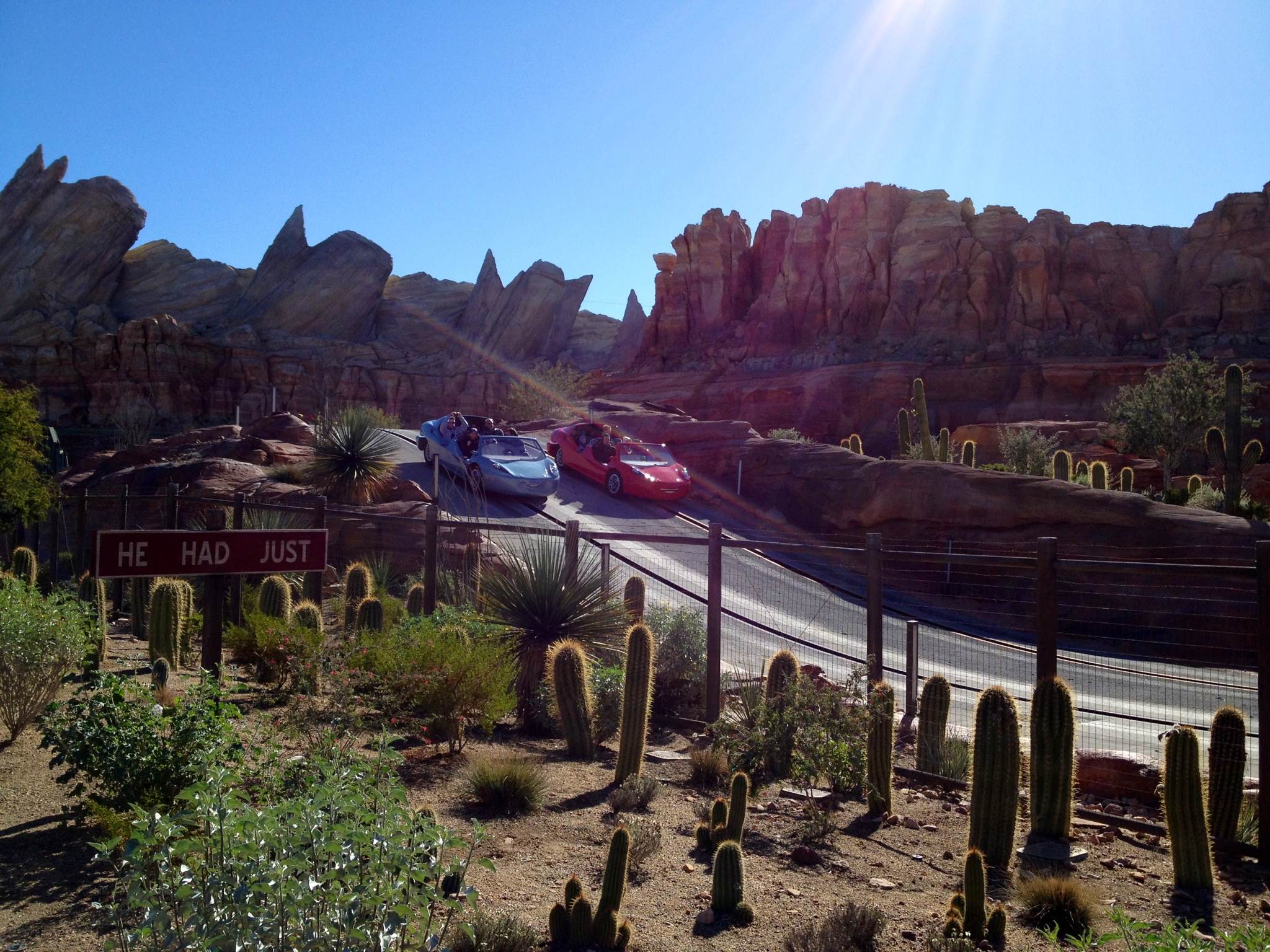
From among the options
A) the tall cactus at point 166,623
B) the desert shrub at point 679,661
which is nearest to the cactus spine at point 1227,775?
the desert shrub at point 679,661

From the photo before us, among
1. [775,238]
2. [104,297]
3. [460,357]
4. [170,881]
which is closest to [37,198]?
[104,297]

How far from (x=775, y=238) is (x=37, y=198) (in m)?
64.9

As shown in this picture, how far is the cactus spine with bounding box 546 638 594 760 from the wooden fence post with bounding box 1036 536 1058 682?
12.2 feet

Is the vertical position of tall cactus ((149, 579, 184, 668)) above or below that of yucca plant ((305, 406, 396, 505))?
below

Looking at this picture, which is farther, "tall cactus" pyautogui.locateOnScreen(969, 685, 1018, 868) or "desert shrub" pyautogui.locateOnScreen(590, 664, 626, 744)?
"desert shrub" pyautogui.locateOnScreen(590, 664, 626, 744)

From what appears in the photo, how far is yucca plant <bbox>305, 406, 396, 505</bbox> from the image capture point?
2225 centimetres

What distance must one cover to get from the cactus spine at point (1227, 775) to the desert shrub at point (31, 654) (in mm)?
8651

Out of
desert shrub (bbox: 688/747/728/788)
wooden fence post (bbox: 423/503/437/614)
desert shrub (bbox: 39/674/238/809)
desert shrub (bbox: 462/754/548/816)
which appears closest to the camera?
desert shrub (bbox: 39/674/238/809)

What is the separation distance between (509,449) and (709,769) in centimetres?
→ 1787

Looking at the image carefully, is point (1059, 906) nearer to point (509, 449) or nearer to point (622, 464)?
point (509, 449)

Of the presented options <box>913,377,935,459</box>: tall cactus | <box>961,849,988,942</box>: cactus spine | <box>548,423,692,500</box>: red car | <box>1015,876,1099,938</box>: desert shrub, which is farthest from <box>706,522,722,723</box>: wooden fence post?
<box>913,377,935,459</box>: tall cactus

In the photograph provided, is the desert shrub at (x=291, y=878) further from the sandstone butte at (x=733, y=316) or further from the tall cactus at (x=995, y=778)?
the sandstone butte at (x=733, y=316)

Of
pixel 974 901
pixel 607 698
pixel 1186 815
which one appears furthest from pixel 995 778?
pixel 607 698

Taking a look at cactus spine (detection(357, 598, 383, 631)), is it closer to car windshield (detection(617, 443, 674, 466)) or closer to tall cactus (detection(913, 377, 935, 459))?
car windshield (detection(617, 443, 674, 466))
